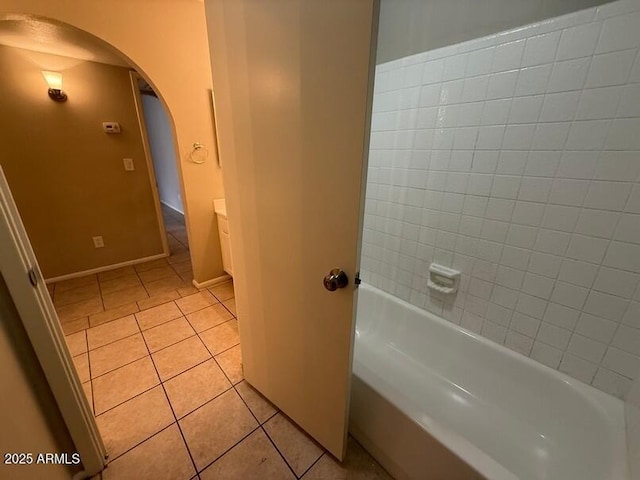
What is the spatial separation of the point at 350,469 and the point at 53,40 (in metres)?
3.53

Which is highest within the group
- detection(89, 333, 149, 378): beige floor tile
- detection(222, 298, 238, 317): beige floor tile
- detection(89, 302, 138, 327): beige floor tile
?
detection(222, 298, 238, 317): beige floor tile

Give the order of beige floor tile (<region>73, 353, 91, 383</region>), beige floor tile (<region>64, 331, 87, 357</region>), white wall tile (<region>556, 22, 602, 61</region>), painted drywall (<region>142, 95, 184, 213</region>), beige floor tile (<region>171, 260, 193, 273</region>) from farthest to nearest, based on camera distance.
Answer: painted drywall (<region>142, 95, 184, 213</region>) < beige floor tile (<region>171, 260, 193, 273</region>) < beige floor tile (<region>64, 331, 87, 357</region>) < beige floor tile (<region>73, 353, 91, 383</region>) < white wall tile (<region>556, 22, 602, 61</region>)

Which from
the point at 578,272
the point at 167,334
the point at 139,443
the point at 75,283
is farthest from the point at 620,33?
the point at 75,283

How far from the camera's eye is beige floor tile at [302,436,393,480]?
1074mm

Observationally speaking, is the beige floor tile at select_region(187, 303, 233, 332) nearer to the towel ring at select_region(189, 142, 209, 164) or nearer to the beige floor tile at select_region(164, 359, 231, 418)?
the beige floor tile at select_region(164, 359, 231, 418)

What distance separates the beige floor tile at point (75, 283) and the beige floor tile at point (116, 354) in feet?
3.92

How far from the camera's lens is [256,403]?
138 centimetres

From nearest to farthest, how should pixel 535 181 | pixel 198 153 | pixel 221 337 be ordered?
1. pixel 535 181
2. pixel 221 337
3. pixel 198 153

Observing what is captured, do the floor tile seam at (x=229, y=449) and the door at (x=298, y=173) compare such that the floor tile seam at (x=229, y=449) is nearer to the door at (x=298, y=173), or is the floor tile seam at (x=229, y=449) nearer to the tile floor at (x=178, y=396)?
the tile floor at (x=178, y=396)

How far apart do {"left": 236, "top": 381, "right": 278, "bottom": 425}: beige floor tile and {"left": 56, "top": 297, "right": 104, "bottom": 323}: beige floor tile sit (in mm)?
1562

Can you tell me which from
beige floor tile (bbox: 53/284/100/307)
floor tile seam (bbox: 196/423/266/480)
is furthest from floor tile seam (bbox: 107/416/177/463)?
beige floor tile (bbox: 53/284/100/307)

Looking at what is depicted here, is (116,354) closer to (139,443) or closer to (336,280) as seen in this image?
(139,443)

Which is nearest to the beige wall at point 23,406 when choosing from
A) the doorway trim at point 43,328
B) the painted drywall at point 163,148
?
the doorway trim at point 43,328

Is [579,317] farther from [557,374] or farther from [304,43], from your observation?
[304,43]
